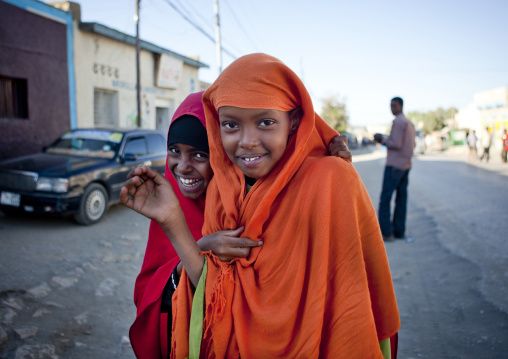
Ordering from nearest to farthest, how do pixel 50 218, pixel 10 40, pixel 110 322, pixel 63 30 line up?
pixel 110 322, pixel 50 218, pixel 10 40, pixel 63 30

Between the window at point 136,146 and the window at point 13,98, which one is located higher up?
the window at point 13,98

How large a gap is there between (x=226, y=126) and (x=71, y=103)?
1091 cm

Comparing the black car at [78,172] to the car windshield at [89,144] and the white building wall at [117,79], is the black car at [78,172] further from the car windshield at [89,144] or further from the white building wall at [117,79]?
the white building wall at [117,79]

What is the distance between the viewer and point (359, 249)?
1.23 meters

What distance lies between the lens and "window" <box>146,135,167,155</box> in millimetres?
7398

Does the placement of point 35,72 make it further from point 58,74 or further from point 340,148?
point 340,148

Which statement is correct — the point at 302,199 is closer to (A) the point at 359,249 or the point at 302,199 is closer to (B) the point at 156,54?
(A) the point at 359,249

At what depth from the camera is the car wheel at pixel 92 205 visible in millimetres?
5641

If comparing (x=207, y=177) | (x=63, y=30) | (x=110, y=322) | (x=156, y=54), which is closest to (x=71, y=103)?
(x=63, y=30)

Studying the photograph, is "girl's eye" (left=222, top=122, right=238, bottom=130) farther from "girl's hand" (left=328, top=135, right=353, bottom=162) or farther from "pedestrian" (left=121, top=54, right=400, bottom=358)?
"girl's hand" (left=328, top=135, right=353, bottom=162)

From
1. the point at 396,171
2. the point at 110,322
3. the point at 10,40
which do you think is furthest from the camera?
the point at 10,40

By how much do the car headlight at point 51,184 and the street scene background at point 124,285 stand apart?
0.63 meters

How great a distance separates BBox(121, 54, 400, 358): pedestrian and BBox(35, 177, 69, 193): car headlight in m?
4.60

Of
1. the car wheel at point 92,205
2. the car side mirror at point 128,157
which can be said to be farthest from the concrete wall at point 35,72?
the car wheel at point 92,205
